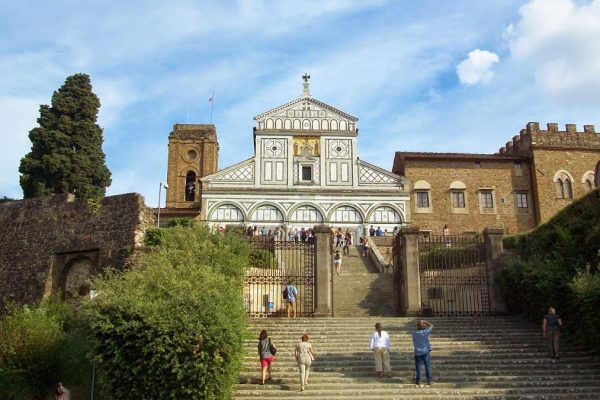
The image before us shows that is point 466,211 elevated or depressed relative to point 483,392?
elevated

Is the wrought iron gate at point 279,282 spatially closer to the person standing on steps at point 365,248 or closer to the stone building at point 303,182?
the person standing on steps at point 365,248

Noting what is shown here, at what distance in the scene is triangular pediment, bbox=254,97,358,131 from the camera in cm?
4925

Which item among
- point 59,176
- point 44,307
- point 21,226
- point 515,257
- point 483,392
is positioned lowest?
point 483,392

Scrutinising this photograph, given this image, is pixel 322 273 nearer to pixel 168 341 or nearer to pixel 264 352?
pixel 264 352

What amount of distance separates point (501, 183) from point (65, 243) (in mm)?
33082

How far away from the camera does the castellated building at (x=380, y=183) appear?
45.8 m

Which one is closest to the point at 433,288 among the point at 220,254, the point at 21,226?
the point at 220,254

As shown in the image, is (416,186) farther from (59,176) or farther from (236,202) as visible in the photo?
(59,176)

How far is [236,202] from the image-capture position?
45719 mm

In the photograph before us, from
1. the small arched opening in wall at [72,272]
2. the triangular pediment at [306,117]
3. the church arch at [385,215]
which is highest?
the triangular pediment at [306,117]

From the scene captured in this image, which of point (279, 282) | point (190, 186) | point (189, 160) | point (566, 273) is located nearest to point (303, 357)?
point (279, 282)

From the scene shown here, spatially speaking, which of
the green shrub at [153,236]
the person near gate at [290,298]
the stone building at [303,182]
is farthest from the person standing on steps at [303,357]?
the stone building at [303,182]

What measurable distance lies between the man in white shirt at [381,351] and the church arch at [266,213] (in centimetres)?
3095

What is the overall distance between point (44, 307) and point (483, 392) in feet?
43.4
